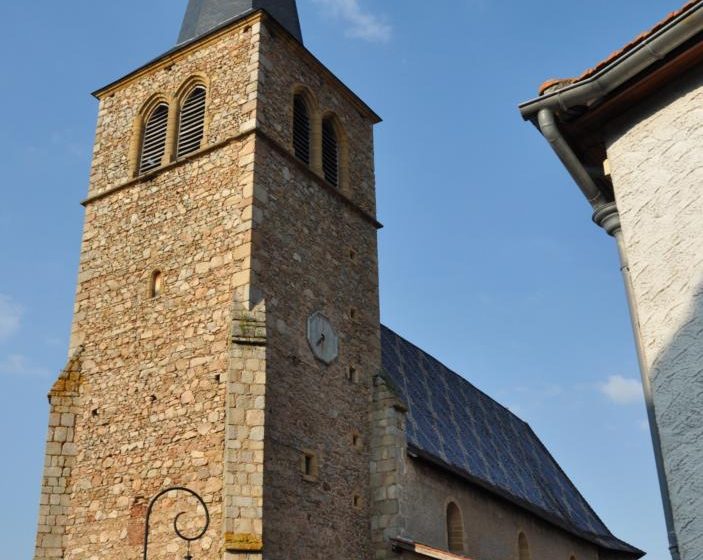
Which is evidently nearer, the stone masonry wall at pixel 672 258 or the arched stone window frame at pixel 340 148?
the stone masonry wall at pixel 672 258

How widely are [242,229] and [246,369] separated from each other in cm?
276

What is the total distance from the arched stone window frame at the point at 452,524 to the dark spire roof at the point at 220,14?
36.6ft

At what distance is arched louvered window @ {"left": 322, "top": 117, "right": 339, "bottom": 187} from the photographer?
18.9 meters

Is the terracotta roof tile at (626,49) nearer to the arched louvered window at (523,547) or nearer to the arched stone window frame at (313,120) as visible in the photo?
the arched stone window frame at (313,120)

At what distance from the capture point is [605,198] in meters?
7.98

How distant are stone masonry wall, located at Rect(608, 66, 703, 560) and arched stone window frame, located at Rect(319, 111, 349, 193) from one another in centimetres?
1205

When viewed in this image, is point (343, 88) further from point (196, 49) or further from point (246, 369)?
point (246, 369)

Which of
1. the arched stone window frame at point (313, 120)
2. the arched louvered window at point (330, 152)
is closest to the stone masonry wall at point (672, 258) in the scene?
the arched stone window frame at point (313, 120)

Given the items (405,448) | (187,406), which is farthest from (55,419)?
(405,448)

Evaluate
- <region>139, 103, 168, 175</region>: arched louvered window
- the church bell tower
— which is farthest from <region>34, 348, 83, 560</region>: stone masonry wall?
<region>139, 103, 168, 175</region>: arched louvered window

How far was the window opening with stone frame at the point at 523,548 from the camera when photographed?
21891 millimetres

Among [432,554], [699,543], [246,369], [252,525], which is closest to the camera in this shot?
[699,543]

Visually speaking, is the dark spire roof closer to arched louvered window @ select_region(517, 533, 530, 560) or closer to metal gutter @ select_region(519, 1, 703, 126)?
metal gutter @ select_region(519, 1, 703, 126)

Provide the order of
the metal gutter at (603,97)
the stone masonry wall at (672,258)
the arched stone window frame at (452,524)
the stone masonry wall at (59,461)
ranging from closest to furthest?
the stone masonry wall at (672,258) → the metal gutter at (603,97) → the stone masonry wall at (59,461) → the arched stone window frame at (452,524)
